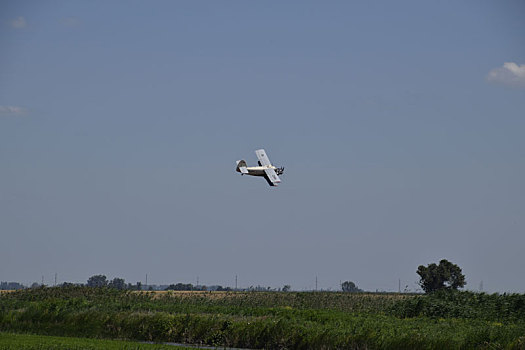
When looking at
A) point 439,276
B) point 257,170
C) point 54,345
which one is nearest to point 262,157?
point 257,170

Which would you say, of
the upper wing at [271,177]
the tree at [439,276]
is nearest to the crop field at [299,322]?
the upper wing at [271,177]

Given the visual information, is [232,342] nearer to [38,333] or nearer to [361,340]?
[361,340]

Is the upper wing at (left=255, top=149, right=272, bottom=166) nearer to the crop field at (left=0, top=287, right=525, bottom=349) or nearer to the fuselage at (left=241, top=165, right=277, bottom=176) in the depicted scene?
the fuselage at (left=241, top=165, right=277, bottom=176)

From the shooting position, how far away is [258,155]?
6216 cm

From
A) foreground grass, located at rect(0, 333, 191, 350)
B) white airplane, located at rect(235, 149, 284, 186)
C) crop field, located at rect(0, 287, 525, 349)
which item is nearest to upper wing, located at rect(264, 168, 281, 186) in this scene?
white airplane, located at rect(235, 149, 284, 186)

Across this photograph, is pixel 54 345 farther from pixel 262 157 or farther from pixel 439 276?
pixel 439 276

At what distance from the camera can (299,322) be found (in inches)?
1882

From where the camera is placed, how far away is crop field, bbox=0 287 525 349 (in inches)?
1670

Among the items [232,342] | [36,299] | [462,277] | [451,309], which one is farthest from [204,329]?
[462,277]

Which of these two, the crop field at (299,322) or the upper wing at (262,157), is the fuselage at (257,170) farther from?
the crop field at (299,322)

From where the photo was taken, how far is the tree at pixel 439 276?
113 metres

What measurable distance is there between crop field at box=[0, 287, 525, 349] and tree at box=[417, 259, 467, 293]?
49.7 meters

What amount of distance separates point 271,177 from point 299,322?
1406 cm

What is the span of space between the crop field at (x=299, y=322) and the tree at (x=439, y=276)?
163 feet
